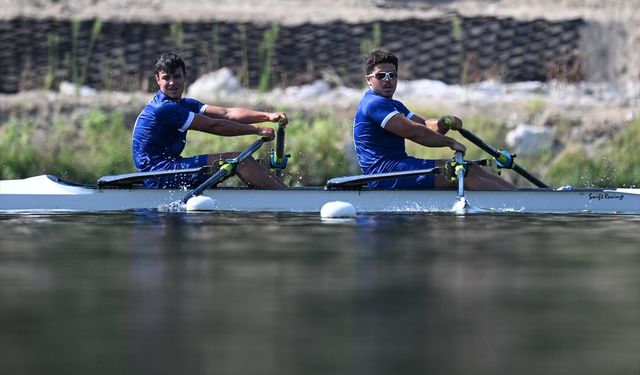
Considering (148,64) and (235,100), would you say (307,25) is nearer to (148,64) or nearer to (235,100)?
(148,64)

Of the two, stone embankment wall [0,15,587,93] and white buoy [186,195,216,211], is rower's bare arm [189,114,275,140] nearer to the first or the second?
white buoy [186,195,216,211]

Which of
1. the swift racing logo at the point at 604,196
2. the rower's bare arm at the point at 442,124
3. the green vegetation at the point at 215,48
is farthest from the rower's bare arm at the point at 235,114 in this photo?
the green vegetation at the point at 215,48

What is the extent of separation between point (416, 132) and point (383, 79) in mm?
573

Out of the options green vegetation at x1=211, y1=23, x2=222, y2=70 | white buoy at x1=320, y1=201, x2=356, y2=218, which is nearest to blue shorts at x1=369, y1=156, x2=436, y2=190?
white buoy at x1=320, y1=201, x2=356, y2=218

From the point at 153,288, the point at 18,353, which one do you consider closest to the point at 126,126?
the point at 153,288

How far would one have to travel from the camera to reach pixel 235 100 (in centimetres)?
2333

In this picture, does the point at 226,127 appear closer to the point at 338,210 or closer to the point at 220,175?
the point at 220,175

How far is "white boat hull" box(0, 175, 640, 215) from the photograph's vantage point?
47.2ft

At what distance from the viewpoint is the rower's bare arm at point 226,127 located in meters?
14.5

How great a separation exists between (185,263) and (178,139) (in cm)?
537

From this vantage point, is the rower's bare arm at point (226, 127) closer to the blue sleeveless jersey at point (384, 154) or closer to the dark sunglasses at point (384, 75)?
the blue sleeveless jersey at point (384, 154)

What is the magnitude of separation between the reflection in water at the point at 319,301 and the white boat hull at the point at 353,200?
1.90 metres

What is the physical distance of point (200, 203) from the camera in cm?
1438

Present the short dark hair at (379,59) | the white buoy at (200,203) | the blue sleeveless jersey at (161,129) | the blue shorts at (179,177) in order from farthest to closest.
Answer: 1. the blue shorts at (179,177)
2. the blue sleeveless jersey at (161,129)
3. the white buoy at (200,203)
4. the short dark hair at (379,59)
